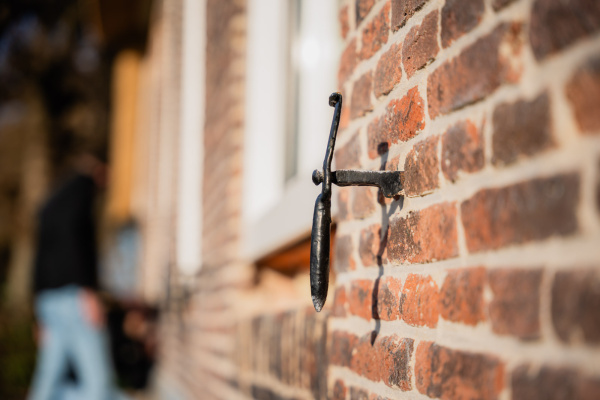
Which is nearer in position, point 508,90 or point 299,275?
point 508,90

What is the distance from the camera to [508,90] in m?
0.75

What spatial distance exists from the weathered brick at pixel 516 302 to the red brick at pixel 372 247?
0.43m

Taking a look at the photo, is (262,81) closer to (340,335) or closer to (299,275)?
(299,275)

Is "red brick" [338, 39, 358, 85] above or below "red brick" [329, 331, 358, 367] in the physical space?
above

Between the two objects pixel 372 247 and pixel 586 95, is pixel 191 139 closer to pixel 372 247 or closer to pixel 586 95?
pixel 372 247

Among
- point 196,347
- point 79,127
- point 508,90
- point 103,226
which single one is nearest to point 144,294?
point 196,347

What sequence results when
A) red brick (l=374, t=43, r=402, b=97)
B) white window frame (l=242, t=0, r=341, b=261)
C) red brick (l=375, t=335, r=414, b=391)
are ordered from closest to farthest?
1. red brick (l=375, t=335, r=414, b=391)
2. red brick (l=374, t=43, r=402, b=97)
3. white window frame (l=242, t=0, r=341, b=261)

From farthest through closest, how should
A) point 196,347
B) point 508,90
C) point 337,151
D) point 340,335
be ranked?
point 196,347, point 337,151, point 340,335, point 508,90

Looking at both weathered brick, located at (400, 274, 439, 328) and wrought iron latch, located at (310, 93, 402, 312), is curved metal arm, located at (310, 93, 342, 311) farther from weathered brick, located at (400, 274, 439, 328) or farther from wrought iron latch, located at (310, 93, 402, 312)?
weathered brick, located at (400, 274, 439, 328)

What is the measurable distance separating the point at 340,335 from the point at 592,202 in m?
0.88

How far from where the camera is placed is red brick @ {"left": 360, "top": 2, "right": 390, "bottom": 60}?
1198 mm

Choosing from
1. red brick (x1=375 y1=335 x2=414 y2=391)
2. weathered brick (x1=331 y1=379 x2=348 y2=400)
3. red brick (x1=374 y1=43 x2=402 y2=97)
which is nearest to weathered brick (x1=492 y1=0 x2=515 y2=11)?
red brick (x1=374 y1=43 x2=402 y2=97)

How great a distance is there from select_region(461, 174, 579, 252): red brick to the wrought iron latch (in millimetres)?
248

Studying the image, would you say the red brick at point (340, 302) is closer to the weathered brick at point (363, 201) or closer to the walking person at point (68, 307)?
the weathered brick at point (363, 201)
